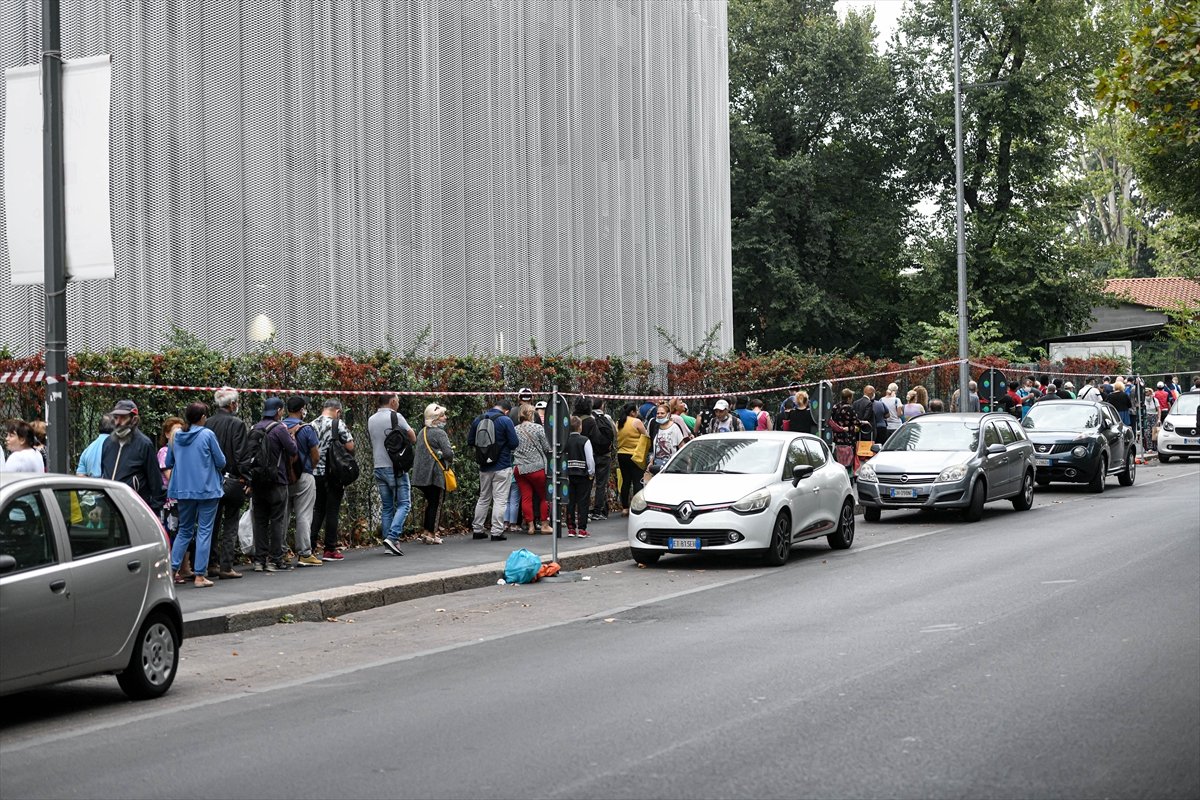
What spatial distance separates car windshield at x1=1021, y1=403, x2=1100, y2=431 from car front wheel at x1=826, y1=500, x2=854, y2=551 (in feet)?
35.0

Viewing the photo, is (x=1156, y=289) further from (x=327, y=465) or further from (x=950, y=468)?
(x=327, y=465)

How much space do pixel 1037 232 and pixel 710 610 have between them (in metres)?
44.0

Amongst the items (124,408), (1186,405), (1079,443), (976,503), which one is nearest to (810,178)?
(1186,405)

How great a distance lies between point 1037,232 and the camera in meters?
53.0

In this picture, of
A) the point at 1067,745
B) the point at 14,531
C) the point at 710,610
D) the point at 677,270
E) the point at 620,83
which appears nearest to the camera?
the point at 1067,745

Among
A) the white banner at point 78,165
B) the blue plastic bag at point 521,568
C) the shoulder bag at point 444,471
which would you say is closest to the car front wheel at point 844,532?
the blue plastic bag at point 521,568

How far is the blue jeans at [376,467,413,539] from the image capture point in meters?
16.8

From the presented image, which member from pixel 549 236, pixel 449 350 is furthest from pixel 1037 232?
A: pixel 449 350

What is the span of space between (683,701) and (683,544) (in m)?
7.88

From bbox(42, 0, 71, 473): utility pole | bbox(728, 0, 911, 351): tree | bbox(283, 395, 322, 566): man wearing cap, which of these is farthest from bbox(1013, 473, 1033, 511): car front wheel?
bbox(728, 0, 911, 351): tree

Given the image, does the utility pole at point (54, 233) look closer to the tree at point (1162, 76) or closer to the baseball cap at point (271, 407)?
the baseball cap at point (271, 407)

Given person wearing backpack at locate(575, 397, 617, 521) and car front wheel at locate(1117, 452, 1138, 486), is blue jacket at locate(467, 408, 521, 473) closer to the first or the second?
person wearing backpack at locate(575, 397, 617, 521)

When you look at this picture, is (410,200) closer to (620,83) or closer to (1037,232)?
(620,83)

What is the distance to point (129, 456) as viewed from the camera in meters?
13.0
